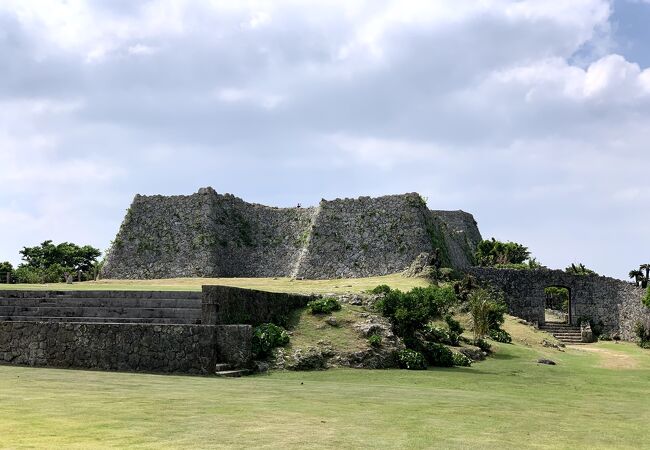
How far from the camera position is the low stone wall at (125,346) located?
16.9m

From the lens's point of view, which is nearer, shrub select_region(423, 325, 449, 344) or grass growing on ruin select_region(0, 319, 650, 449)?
grass growing on ruin select_region(0, 319, 650, 449)

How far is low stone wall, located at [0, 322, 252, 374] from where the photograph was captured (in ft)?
55.5

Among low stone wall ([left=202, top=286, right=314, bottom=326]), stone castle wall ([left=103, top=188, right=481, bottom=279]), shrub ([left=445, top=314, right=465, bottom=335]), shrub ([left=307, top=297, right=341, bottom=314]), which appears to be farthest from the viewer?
stone castle wall ([left=103, top=188, right=481, bottom=279])

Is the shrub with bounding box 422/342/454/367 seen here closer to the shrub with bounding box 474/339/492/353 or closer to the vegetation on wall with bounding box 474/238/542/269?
the shrub with bounding box 474/339/492/353

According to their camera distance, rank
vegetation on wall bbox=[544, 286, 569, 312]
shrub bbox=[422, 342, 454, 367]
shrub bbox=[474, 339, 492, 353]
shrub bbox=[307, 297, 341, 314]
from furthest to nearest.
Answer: vegetation on wall bbox=[544, 286, 569, 312] → shrub bbox=[474, 339, 492, 353] → shrub bbox=[307, 297, 341, 314] → shrub bbox=[422, 342, 454, 367]

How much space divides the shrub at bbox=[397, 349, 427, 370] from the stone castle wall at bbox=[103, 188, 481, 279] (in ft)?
91.1

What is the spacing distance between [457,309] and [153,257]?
26180 millimetres

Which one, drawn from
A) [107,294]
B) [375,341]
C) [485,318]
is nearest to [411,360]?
[375,341]

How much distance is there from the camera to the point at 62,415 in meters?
8.34

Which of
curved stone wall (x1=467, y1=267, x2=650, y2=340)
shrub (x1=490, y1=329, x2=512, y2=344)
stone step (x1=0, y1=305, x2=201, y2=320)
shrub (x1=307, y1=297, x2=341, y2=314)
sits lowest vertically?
shrub (x1=490, y1=329, x2=512, y2=344)

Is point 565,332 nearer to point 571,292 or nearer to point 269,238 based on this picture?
point 571,292

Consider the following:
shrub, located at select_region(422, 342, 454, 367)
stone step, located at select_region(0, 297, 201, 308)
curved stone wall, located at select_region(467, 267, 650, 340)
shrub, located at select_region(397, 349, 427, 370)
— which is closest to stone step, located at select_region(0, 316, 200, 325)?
stone step, located at select_region(0, 297, 201, 308)

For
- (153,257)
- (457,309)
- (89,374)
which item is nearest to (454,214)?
(153,257)

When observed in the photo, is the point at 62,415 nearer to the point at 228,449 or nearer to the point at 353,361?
the point at 228,449
